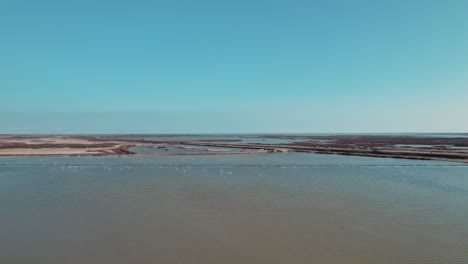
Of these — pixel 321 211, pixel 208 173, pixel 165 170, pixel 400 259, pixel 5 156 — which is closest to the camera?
pixel 400 259

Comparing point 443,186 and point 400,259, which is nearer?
point 400,259

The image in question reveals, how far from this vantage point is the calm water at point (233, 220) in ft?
23.9

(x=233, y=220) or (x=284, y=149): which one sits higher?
(x=284, y=149)

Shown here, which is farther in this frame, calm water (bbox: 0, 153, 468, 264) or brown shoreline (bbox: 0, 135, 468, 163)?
brown shoreline (bbox: 0, 135, 468, 163)

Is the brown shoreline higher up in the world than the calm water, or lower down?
higher up

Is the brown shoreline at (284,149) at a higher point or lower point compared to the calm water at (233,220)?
higher

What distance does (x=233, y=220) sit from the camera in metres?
9.91

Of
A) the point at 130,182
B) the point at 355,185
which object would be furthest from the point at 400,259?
the point at 130,182

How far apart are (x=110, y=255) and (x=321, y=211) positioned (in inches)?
291

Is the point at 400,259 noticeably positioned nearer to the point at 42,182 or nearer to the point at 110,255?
the point at 110,255

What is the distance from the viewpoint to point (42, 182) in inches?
664

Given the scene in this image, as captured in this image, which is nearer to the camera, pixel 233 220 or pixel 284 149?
pixel 233 220

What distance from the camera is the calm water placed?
7.27m

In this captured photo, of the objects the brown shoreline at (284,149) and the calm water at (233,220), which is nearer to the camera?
the calm water at (233,220)
